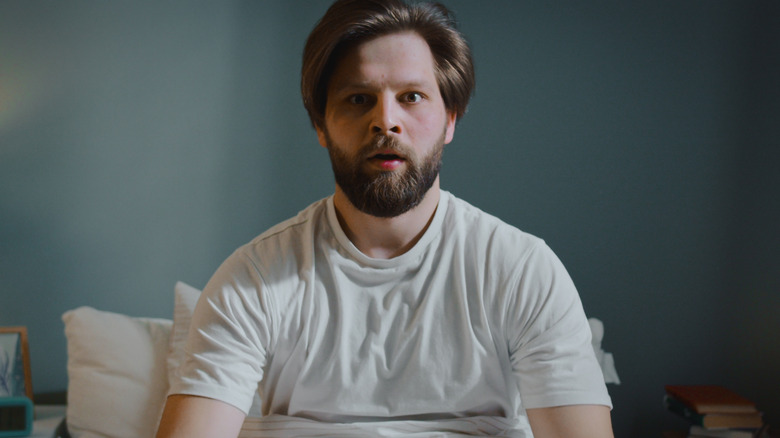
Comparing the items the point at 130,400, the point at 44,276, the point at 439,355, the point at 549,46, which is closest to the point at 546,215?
the point at 549,46

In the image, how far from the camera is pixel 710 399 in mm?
1919

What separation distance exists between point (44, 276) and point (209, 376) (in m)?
1.17

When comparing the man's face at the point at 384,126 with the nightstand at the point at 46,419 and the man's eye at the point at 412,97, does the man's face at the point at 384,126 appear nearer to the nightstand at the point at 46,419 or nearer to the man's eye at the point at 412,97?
the man's eye at the point at 412,97

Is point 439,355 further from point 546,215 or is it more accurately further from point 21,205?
point 21,205

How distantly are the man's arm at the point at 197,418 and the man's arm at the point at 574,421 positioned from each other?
50 cm

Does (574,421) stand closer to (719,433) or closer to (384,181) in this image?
(384,181)

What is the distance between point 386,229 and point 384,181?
0.34 feet

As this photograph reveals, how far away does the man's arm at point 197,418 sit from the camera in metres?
1.06

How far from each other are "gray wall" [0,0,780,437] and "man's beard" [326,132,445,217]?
3.18 feet

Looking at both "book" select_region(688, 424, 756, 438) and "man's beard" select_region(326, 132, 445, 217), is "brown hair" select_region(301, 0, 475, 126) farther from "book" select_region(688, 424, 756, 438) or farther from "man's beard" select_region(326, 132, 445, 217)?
"book" select_region(688, 424, 756, 438)

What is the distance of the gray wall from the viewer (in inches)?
79.7

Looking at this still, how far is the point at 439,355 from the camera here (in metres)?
1.16

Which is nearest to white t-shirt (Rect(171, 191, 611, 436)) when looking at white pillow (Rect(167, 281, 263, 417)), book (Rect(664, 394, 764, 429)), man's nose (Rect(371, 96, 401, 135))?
man's nose (Rect(371, 96, 401, 135))

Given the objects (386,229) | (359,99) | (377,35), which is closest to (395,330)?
(386,229)
